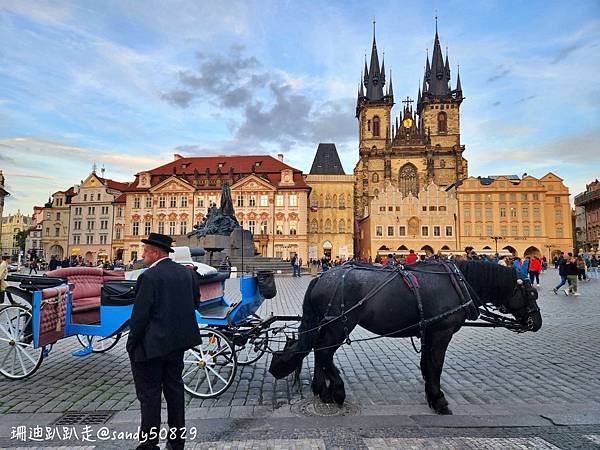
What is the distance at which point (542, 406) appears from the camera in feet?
14.4

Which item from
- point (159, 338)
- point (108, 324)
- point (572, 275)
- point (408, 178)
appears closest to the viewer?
point (159, 338)

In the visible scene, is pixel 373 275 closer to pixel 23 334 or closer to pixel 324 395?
pixel 324 395

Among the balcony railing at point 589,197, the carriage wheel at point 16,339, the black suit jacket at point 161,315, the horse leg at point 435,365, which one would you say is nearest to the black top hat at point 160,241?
the black suit jacket at point 161,315

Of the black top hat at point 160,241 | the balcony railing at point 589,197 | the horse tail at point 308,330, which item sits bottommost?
the horse tail at point 308,330

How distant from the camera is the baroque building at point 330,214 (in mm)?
60500

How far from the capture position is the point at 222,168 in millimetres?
59188

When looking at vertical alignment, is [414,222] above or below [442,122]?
below

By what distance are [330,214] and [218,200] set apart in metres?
16.2

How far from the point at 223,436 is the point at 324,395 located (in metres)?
1.26

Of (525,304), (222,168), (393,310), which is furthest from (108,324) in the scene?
(222,168)

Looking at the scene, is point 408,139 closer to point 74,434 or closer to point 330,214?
point 330,214

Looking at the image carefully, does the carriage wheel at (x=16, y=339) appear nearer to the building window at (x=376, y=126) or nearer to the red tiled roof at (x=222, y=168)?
the red tiled roof at (x=222, y=168)

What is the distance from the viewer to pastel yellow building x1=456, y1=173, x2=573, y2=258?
60.5m

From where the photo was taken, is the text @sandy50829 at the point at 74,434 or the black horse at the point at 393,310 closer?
the text @sandy50829 at the point at 74,434
